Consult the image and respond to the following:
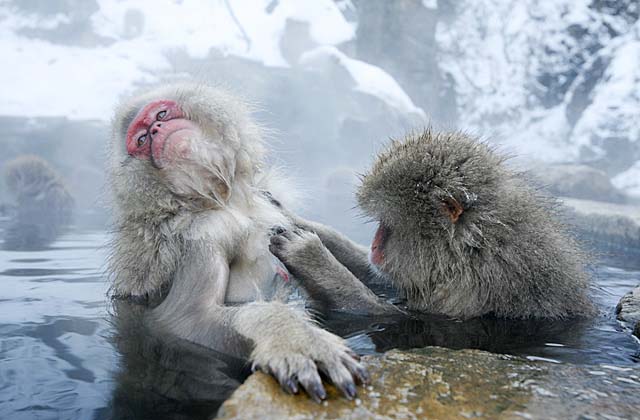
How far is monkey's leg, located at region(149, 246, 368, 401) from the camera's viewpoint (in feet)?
4.64

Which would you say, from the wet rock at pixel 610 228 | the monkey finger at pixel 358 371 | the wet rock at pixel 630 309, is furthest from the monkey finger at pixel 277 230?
the wet rock at pixel 610 228

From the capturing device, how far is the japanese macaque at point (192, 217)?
2100 millimetres

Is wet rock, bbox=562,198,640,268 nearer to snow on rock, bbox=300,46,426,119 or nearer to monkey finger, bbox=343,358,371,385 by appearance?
monkey finger, bbox=343,358,371,385

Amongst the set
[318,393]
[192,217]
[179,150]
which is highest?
[179,150]

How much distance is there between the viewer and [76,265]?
4266 mm

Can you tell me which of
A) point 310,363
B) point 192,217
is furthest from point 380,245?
point 310,363

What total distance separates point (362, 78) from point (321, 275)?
15.8m

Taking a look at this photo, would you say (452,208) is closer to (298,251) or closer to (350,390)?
(298,251)

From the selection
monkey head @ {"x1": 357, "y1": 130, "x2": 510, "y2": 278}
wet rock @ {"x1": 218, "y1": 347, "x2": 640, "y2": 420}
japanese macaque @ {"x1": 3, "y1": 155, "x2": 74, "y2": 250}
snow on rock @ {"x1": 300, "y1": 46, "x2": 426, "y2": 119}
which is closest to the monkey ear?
monkey head @ {"x1": 357, "y1": 130, "x2": 510, "y2": 278}

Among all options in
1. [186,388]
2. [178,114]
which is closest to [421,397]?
[186,388]

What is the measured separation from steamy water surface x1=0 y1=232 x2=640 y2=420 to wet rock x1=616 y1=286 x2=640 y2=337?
0.18ft

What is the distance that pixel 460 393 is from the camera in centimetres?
139

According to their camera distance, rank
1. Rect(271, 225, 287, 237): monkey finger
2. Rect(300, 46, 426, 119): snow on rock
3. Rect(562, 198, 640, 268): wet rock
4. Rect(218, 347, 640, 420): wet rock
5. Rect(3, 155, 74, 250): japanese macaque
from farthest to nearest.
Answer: Rect(300, 46, 426, 119): snow on rock, Rect(3, 155, 74, 250): japanese macaque, Rect(562, 198, 640, 268): wet rock, Rect(271, 225, 287, 237): monkey finger, Rect(218, 347, 640, 420): wet rock

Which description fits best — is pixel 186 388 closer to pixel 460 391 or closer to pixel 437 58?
pixel 460 391
